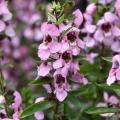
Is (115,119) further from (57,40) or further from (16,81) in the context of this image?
(16,81)

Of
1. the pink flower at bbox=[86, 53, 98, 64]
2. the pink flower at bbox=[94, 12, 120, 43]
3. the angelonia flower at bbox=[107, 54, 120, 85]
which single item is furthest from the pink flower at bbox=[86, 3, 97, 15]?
the angelonia flower at bbox=[107, 54, 120, 85]

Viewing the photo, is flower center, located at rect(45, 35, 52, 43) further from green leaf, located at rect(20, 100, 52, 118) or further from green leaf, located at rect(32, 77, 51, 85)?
green leaf, located at rect(20, 100, 52, 118)

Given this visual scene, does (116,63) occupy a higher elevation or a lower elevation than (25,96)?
higher

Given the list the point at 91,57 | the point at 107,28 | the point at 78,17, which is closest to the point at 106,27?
the point at 107,28

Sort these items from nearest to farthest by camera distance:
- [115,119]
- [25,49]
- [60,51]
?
[60,51]
[115,119]
[25,49]

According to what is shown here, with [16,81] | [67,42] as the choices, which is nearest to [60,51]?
[67,42]

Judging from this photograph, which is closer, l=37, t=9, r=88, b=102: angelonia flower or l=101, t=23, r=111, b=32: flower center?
l=37, t=9, r=88, b=102: angelonia flower

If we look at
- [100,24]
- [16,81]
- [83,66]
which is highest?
[100,24]
